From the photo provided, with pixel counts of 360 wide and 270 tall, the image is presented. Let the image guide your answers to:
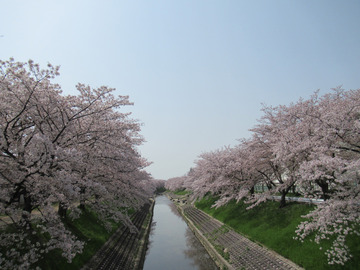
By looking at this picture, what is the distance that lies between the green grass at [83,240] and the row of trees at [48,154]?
1.22 m

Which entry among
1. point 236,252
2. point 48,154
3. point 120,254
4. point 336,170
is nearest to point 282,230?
point 236,252

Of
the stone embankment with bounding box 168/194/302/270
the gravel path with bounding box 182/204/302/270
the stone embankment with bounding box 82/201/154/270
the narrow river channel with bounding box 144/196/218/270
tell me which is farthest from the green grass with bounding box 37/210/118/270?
the gravel path with bounding box 182/204/302/270

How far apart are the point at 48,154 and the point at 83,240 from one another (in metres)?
11.9

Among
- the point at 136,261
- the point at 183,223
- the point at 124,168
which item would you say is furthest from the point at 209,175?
the point at 183,223

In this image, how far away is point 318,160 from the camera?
376 inches

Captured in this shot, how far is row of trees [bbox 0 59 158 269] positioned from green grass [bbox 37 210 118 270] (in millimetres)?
1216

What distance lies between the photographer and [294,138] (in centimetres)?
1260

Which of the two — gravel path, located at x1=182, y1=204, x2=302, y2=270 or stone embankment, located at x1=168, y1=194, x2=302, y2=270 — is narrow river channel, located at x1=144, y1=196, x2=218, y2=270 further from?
gravel path, located at x1=182, y1=204, x2=302, y2=270

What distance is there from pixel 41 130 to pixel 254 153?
17263mm

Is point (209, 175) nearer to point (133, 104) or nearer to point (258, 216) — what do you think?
point (258, 216)

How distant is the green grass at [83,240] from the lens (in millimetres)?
11594

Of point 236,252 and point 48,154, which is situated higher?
point 48,154

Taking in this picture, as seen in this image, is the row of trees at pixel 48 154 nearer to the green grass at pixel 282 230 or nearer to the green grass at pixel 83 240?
the green grass at pixel 83 240

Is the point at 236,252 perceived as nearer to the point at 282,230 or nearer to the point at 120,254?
the point at 282,230
